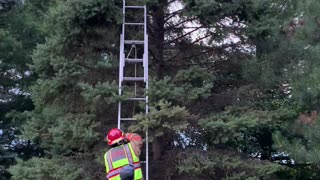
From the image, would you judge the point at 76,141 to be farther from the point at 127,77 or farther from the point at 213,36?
the point at 213,36

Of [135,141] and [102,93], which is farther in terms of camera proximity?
[102,93]

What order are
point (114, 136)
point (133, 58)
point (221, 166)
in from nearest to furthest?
point (114, 136)
point (221, 166)
point (133, 58)

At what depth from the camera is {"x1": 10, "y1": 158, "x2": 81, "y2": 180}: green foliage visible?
25.1ft

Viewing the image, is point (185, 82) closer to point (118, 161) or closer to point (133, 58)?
point (133, 58)

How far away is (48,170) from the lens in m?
7.88

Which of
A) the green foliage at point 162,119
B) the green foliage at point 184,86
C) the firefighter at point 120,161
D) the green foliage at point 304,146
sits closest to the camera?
the firefighter at point 120,161

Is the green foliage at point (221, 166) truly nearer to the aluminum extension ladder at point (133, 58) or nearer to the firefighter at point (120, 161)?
the aluminum extension ladder at point (133, 58)

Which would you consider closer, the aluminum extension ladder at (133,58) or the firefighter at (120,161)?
the firefighter at (120,161)

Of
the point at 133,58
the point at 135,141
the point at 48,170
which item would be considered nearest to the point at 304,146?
the point at 135,141

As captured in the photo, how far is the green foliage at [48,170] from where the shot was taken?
7.64m

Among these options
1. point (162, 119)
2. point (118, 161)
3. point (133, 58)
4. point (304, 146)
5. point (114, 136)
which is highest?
point (133, 58)

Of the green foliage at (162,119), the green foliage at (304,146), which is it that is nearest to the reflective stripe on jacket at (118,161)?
the green foliage at (162,119)

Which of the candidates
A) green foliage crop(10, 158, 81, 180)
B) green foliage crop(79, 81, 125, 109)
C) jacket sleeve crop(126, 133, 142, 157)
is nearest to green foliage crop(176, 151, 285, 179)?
jacket sleeve crop(126, 133, 142, 157)

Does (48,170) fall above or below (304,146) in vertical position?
below
